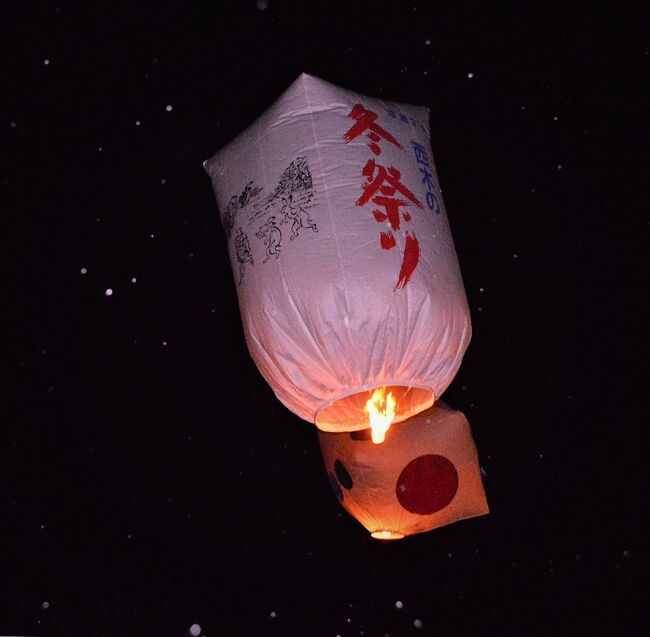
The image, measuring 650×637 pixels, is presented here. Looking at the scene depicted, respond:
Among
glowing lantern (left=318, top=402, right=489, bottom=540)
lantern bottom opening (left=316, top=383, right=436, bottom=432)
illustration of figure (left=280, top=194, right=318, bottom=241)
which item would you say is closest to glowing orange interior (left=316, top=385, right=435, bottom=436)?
lantern bottom opening (left=316, top=383, right=436, bottom=432)

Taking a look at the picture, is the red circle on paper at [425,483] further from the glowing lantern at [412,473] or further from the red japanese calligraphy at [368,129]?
the red japanese calligraphy at [368,129]

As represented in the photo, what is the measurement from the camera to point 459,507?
2.14m

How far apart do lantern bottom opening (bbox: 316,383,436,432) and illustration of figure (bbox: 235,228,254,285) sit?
1.12ft

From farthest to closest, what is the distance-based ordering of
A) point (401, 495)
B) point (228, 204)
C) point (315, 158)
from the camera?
point (401, 495)
point (228, 204)
point (315, 158)

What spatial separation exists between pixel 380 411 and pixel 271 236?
44cm

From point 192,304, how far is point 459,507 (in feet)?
3.04

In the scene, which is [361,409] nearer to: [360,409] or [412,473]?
Answer: [360,409]

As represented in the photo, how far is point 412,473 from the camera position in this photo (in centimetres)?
209

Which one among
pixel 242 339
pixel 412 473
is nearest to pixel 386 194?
pixel 412 473

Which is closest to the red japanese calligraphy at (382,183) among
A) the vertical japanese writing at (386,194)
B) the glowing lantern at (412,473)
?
the vertical japanese writing at (386,194)

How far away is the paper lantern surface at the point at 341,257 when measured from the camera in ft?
5.20

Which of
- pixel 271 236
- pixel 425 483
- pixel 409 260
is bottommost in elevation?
pixel 425 483

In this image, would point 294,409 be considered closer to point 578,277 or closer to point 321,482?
point 321,482

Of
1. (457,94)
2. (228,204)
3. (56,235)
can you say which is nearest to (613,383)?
(457,94)
